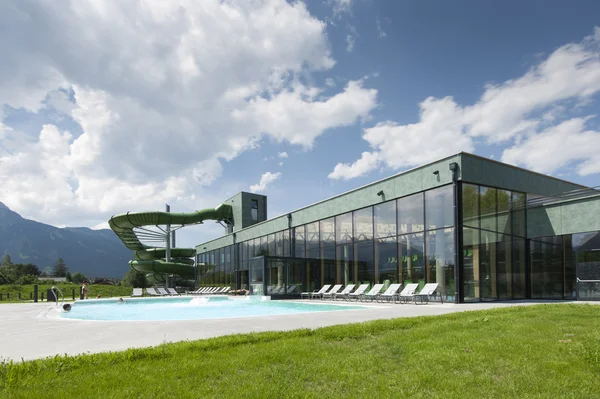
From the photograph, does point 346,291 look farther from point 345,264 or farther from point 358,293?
point 345,264

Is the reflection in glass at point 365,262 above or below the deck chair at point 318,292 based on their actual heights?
above

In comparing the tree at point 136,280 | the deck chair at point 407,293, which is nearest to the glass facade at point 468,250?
the deck chair at point 407,293

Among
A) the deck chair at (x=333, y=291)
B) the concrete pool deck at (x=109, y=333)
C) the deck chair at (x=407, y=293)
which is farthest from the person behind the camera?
the deck chair at (x=333, y=291)

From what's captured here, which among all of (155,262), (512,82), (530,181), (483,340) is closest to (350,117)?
(512,82)

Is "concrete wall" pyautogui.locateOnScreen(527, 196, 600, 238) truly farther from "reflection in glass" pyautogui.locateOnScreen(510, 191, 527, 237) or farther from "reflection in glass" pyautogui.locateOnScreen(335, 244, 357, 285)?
"reflection in glass" pyautogui.locateOnScreen(335, 244, 357, 285)

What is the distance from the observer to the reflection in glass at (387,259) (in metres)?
18.5

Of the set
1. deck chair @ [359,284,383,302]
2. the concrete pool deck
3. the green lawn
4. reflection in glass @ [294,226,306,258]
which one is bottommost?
deck chair @ [359,284,383,302]

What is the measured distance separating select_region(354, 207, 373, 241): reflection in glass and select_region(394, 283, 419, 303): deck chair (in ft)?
12.5

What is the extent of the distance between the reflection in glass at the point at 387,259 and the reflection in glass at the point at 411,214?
878mm

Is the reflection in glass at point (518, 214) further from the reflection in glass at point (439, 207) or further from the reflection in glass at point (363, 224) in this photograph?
the reflection in glass at point (363, 224)

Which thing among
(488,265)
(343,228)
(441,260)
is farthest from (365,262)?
(488,265)

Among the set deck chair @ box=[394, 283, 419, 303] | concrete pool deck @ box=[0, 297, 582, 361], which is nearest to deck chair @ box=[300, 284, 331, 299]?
deck chair @ box=[394, 283, 419, 303]

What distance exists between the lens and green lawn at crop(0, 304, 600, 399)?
12.3 ft

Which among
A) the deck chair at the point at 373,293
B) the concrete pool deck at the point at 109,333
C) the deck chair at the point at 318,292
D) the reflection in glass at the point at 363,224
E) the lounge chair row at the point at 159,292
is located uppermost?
the reflection in glass at the point at 363,224
